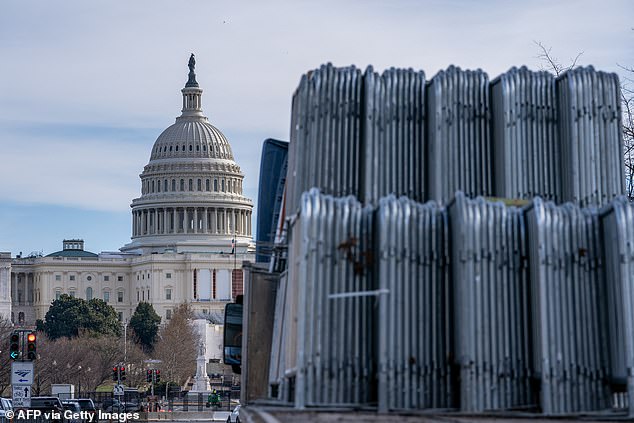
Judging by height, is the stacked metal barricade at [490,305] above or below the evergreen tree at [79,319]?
below

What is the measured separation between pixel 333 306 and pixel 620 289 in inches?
127

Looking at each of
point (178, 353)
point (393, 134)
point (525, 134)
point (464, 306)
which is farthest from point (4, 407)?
point (178, 353)

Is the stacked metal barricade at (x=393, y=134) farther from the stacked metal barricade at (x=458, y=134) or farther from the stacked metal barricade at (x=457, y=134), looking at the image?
the stacked metal barricade at (x=458, y=134)

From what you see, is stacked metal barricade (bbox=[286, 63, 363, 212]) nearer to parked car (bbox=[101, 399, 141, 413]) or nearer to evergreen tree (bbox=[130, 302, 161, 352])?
parked car (bbox=[101, 399, 141, 413])

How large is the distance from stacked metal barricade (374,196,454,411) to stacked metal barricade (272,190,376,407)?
0.32 metres

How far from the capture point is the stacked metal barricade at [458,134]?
867 inches

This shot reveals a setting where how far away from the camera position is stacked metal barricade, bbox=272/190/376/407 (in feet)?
63.4

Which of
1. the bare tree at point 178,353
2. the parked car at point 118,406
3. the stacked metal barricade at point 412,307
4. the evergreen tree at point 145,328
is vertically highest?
the evergreen tree at point 145,328

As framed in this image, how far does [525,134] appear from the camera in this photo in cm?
2230

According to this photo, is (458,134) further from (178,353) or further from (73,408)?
(178,353)

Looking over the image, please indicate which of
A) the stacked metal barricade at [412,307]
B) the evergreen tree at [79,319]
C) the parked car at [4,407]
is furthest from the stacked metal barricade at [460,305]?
the evergreen tree at [79,319]

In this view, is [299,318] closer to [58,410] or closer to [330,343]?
[330,343]

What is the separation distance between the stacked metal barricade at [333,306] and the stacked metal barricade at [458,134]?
8.33ft

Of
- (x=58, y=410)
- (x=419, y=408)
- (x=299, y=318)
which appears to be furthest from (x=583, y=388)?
(x=58, y=410)
